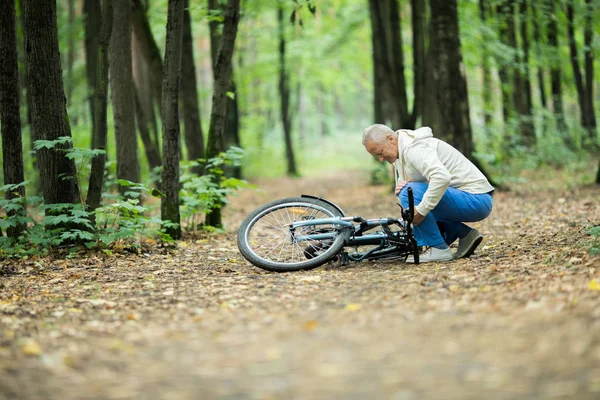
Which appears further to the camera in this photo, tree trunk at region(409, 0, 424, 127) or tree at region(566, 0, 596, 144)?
tree at region(566, 0, 596, 144)

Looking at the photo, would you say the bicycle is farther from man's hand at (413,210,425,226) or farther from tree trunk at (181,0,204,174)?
tree trunk at (181,0,204,174)

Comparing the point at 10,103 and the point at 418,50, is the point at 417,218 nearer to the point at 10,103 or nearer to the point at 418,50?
the point at 10,103

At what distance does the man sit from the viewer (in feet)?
17.8

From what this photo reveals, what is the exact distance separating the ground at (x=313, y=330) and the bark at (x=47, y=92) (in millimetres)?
1060

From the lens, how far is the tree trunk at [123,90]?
353 inches

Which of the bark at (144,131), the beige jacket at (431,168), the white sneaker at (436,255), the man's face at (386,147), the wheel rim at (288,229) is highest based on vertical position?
the bark at (144,131)

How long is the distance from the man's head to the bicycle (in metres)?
0.55

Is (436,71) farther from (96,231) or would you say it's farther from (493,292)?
(493,292)

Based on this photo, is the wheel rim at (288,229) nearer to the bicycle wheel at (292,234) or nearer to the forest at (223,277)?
the bicycle wheel at (292,234)

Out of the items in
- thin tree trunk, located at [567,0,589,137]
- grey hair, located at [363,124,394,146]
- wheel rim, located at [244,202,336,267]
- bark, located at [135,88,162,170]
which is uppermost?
thin tree trunk, located at [567,0,589,137]

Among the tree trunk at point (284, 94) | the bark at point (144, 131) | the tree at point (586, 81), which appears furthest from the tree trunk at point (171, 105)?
the tree at point (586, 81)

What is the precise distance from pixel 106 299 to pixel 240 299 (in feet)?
3.46

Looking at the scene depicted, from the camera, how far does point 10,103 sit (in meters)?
7.08

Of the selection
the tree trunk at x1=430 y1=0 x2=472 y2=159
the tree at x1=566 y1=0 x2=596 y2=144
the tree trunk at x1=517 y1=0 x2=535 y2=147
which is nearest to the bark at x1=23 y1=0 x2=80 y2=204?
the tree trunk at x1=430 y1=0 x2=472 y2=159
